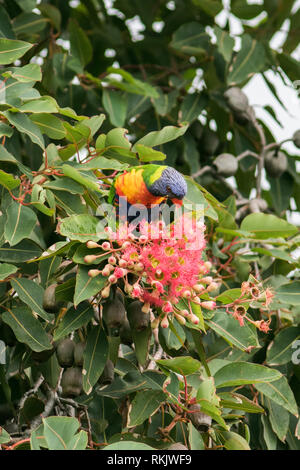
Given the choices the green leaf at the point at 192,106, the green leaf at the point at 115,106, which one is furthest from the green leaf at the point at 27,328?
the green leaf at the point at 192,106

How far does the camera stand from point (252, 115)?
10.6 feet

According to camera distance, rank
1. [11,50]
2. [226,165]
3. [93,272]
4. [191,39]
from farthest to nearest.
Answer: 1. [191,39]
2. [226,165]
3. [11,50]
4. [93,272]

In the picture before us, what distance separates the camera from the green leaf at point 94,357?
1.92 metres

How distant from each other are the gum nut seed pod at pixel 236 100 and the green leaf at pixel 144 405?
1557 millimetres

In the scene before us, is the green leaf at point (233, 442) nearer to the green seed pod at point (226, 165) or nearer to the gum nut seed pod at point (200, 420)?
the gum nut seed pod at point (200, 420)

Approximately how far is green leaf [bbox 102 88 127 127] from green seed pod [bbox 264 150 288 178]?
2.19 ft

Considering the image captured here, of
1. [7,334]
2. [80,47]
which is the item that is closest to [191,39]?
[80,47]

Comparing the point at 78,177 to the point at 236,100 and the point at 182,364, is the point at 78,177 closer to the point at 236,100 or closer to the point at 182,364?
the point at 182,364

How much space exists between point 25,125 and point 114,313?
60 cm

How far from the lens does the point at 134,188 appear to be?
Result: 2.04 metres

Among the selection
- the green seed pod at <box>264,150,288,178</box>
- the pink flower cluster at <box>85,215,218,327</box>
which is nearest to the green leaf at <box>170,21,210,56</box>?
the green seed pod at <box>264,150,288,178</box>

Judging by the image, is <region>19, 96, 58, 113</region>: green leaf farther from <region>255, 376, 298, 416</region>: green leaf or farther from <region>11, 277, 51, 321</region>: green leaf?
<region>255, 376, 298, 416</region>: green leaf

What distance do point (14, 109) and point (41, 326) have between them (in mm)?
615

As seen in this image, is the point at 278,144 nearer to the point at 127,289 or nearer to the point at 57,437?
the point at 127,289
